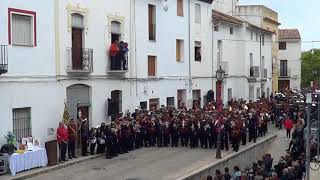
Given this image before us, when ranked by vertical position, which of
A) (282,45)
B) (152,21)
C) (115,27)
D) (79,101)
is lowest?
(79,101)

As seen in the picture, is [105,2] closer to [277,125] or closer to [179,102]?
[179,102]

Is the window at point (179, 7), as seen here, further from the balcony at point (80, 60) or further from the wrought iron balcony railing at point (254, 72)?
the wrought iron balcony railing at point (254, 72)

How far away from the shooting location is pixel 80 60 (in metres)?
27.5

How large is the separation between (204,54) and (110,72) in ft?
45.0

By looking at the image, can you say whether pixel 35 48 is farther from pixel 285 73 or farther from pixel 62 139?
pixel 285 73

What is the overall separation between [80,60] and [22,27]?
4.40 metres

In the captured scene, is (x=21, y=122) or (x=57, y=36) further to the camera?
(x=57, y=36)

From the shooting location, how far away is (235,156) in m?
26.2

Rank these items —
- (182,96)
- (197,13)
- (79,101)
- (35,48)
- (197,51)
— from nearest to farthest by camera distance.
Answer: (35,48)
(79,101)
(182,96)
(197,13)
(197,51)

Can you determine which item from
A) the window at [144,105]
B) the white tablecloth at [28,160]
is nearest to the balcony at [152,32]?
the window at [144,105]

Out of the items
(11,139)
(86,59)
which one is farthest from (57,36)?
(11,139)

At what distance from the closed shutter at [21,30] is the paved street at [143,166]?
18.0ft

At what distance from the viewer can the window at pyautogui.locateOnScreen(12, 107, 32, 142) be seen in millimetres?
23281

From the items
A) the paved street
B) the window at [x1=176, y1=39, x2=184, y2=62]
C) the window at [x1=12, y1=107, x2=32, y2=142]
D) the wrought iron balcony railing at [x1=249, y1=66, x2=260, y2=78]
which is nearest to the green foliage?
the wrought iron balcony railing at [x1=249, y1=66, x2=260, y2=78]
